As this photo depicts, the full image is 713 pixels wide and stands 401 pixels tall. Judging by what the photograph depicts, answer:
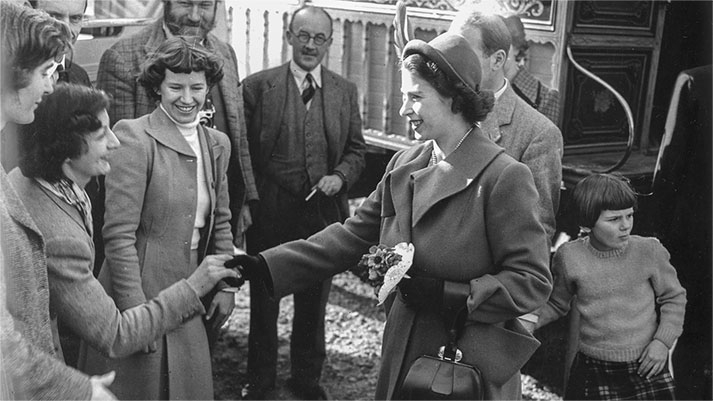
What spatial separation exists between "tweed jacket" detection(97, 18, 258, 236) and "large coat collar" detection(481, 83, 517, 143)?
1.56 meters

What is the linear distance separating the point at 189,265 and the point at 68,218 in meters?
0.94

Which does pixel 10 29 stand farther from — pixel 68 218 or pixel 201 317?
pixel 201 317

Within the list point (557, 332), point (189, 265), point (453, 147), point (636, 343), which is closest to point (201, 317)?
point (189, 265)

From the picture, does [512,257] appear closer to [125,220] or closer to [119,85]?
[125,220]

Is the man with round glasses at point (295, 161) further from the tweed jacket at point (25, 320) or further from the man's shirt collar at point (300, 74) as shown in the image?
the tweed jacket at point (25, 320)

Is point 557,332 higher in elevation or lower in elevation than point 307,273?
lower

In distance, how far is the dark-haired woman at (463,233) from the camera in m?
2.73

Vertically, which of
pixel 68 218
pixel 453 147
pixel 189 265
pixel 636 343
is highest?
pixel 453 147

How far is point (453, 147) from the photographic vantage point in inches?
115

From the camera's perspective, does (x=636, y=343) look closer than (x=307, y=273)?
No

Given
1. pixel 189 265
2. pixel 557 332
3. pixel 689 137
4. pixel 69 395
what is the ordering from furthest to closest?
pixel 557 332 → pixel 689 137 → pixel 189 265 → pixel 69 395

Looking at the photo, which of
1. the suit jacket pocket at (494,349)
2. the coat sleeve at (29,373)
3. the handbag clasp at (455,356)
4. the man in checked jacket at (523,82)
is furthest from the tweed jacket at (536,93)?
the coat sleeve at (29,373)

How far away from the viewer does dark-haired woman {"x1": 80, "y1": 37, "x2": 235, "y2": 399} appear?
11.1 feet

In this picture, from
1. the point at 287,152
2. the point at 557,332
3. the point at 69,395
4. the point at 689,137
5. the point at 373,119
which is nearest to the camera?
the point at 69,395
